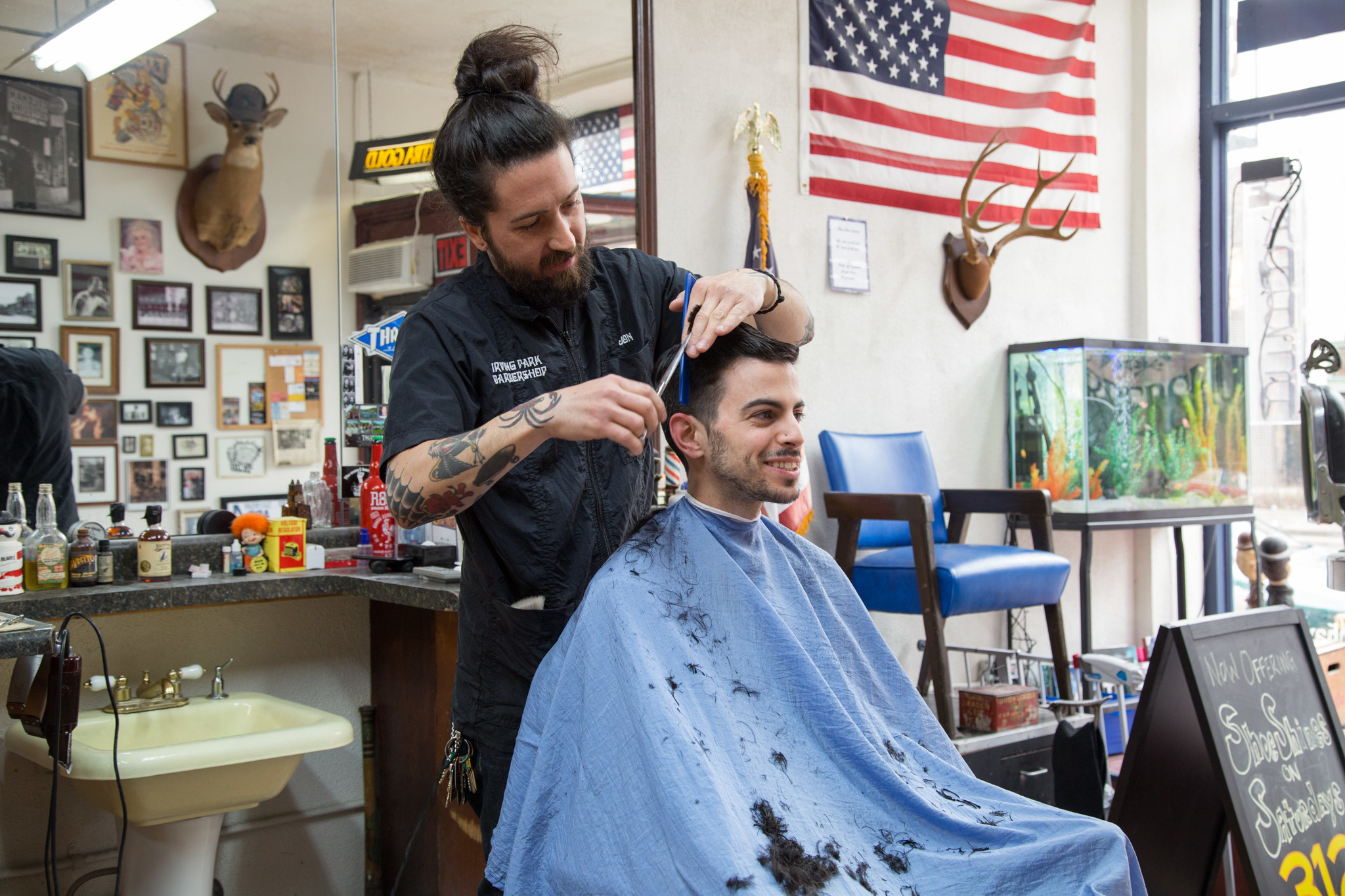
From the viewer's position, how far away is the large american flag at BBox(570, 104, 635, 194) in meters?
2.91

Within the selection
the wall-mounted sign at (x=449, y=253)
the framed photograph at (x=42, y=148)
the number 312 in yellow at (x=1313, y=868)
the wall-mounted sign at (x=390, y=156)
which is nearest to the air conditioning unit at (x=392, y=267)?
the wall-mounted sign at (x=449, y=253)

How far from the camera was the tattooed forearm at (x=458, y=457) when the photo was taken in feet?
4.03

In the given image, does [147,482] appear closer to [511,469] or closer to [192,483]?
[192,483]

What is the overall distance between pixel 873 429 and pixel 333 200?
1976 mm

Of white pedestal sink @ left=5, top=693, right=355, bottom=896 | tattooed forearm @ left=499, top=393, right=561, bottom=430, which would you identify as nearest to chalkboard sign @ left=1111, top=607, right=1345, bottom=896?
tattooed forearm @ left=499, top=393, right=561, bottom=430

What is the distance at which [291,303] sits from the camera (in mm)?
2488

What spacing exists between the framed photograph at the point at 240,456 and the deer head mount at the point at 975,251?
248 centimetres

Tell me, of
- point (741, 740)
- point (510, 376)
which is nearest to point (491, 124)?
point (510, 376)

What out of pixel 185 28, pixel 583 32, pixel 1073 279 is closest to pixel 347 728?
pixel 185 28

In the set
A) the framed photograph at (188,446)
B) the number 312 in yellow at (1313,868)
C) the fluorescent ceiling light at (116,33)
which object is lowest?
the number 312 in yellow at (1313,868)

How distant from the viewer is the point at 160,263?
2.33 m

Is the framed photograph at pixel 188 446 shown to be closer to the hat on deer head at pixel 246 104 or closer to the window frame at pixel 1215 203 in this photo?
the hat on deer head at pixel 246 104

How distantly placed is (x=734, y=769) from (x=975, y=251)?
116 inches

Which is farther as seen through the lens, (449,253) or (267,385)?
(449,253)
